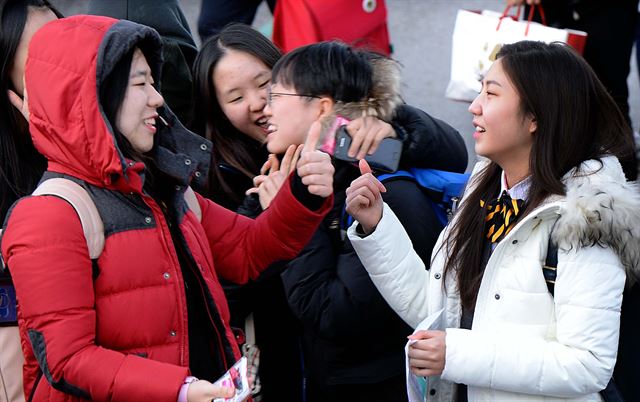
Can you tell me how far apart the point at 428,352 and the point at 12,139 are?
129 centimetres

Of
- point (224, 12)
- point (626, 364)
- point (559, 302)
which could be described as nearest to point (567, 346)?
point (559, 302)

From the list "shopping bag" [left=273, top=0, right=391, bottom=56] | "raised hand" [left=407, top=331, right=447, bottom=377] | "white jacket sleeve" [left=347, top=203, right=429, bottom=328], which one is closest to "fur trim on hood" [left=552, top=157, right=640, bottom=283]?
"raised hand" [left=407, top=331, right=447, bottom=377]

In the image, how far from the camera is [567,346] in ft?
7.39

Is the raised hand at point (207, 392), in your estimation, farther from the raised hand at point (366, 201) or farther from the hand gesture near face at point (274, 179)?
the hand gesture near face at point (274, 179)

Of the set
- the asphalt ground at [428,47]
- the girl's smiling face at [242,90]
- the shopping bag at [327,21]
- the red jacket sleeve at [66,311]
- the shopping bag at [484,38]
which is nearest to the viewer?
the red jacket sleeve at [66,311]

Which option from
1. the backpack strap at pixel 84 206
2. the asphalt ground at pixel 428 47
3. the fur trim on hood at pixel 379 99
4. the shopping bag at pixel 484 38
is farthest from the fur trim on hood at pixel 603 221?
the asphalt ground at pixel 428 47

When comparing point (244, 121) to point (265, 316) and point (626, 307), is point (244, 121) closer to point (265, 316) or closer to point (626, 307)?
point (265, 316)

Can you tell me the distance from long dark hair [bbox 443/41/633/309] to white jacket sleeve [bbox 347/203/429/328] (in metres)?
0.21

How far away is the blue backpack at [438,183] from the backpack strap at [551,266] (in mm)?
556

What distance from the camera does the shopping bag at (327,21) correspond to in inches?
180

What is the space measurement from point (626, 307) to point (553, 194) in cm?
33

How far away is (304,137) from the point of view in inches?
114

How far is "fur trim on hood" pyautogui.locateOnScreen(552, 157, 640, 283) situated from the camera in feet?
7.22

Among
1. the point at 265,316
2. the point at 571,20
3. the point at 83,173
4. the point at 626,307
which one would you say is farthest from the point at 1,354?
the point at 571,20
